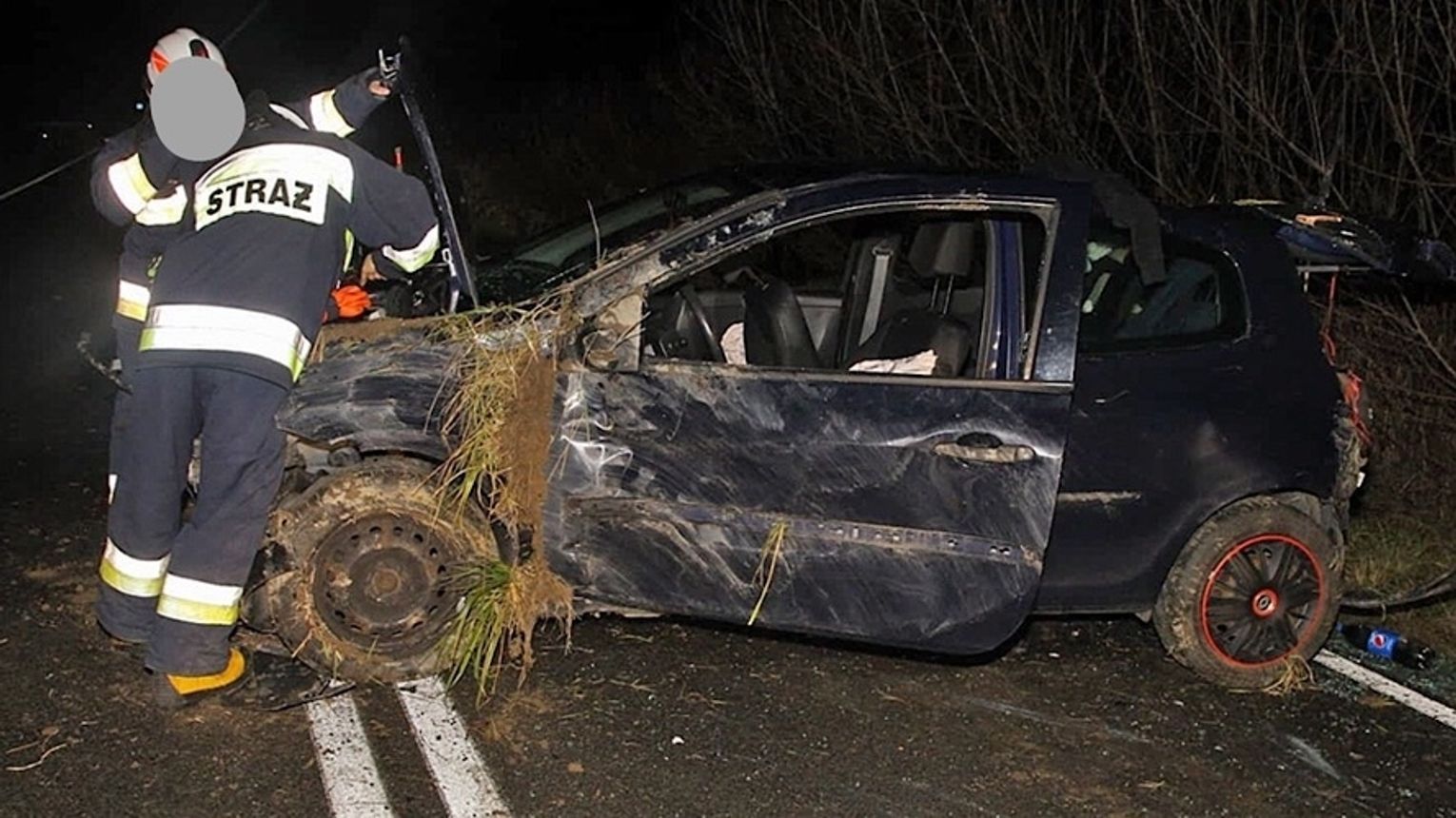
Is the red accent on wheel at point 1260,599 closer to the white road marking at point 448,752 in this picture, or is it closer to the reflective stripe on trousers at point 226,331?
the white road marking at point 448,752

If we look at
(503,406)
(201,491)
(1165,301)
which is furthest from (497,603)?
(1165,301)

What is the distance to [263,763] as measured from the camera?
381cm

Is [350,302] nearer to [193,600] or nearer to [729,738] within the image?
[193,600]

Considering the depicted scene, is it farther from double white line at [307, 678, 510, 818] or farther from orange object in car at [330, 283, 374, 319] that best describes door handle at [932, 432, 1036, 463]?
orange object in car at [330, 283, 374, 319]

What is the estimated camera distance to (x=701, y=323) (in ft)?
15.1

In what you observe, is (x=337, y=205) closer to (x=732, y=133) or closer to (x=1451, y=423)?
(x=1451, y=423)

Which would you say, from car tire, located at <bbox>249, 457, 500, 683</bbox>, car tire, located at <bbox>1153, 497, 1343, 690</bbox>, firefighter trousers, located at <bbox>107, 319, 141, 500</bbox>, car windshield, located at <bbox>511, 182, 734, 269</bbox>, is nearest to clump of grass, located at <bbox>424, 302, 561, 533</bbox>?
car tire, located at <bbox>249, 457, 500, 683</bbox>

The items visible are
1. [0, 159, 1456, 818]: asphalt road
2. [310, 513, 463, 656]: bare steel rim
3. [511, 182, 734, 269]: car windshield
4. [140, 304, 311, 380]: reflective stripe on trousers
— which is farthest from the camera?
[511, 182, 734, 269]: car windshield

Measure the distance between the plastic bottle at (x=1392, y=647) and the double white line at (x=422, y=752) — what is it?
10.5ft

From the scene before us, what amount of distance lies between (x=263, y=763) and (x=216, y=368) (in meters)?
1.11

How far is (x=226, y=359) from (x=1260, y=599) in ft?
10.9

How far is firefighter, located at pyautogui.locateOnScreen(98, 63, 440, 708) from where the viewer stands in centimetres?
399

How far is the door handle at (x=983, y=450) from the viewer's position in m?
4.04

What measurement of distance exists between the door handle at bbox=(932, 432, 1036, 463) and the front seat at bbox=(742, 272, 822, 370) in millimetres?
693
